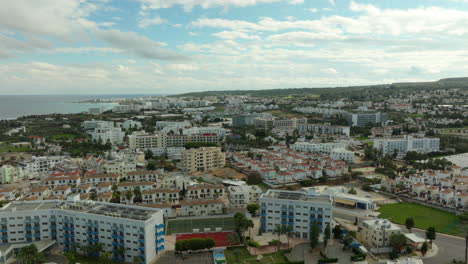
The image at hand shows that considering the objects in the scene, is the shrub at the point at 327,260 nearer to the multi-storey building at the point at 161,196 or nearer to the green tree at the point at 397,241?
the green tree at the point at 397,241

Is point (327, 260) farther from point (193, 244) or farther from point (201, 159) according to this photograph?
point (201, 159)

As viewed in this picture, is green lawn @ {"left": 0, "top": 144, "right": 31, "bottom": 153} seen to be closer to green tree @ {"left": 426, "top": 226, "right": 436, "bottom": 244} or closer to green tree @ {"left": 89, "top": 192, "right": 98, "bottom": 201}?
green tree @ {"left": 89, "top": 192, "right": 98, "bottom": 201}

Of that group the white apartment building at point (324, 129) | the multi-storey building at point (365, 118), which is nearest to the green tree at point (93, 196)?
the white apartment building at point (324, 129)

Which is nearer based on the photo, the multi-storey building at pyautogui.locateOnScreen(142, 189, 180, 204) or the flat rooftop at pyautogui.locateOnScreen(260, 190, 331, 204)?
the flat rooftop at pyautogui.locateOnScreen(260, 190, 331, 204)

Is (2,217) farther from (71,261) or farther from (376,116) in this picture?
(376,116)

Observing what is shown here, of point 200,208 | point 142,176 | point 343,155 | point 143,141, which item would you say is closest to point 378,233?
point 200,208

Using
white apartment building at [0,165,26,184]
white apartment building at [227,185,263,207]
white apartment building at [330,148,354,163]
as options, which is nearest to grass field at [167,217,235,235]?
white apartment building at [227,185,263,207]

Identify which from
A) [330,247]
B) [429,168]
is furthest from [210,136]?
[330,247]
